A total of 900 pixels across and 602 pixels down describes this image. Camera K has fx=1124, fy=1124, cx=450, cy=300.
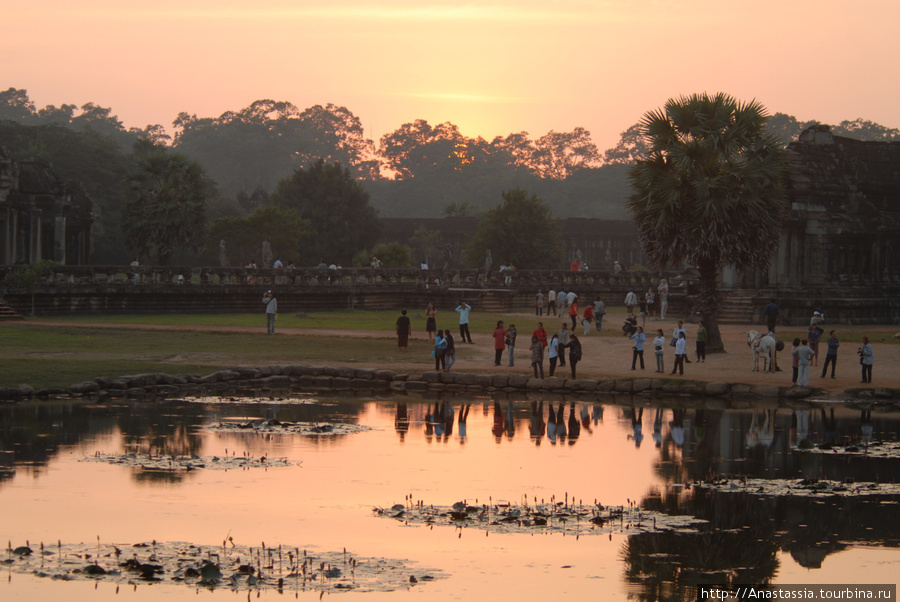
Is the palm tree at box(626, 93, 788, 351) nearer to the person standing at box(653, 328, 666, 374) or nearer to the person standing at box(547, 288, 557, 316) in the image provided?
the person standing at box(653, 328, 666, 374)

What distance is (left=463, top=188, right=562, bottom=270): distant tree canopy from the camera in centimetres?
8344

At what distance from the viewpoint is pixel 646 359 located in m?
34.1

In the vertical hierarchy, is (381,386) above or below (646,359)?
below

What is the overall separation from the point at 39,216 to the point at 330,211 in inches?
1296

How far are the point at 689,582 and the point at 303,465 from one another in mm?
8066

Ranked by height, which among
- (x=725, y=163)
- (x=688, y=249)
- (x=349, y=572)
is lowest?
(x=349, y=572)

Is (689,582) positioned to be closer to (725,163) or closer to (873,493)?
(873,493)

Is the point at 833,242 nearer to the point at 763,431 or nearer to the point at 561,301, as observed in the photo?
the point at 561,301

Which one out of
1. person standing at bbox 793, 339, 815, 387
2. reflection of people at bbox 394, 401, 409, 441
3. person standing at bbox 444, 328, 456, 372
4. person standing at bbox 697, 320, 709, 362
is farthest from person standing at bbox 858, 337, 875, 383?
reflection of people at bbox 394, 401, 409, 441

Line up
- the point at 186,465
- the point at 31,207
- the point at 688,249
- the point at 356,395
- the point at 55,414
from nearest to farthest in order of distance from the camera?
the point at 186,465
the point at 55,414
the point at 356,395
the point at 688,249
the point at 31,207

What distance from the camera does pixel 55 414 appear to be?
23.3 meters

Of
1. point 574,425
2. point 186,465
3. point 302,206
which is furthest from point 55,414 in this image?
point 302,206

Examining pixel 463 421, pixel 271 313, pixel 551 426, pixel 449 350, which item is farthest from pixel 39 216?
pixel 551 426

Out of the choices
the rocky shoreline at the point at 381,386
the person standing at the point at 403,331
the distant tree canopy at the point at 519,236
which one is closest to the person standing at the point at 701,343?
the rocky shoreline at the point at 381,386
